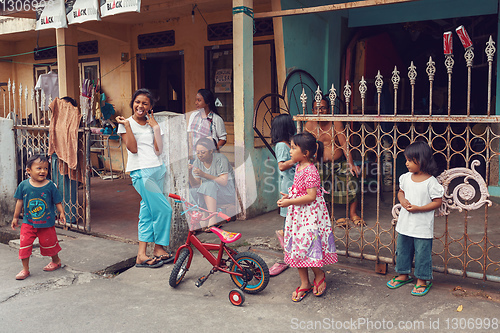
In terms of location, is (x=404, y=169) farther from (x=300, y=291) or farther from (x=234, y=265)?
(x=234, y=265)

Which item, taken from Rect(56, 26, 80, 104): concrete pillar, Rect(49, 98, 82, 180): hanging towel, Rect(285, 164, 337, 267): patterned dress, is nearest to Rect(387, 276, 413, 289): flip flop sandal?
Rect(285, 164, 337, 267): patterned dress

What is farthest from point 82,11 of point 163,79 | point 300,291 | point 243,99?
point 300,291

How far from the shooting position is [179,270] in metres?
3.89

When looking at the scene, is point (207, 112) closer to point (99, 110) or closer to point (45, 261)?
point (45, 261)

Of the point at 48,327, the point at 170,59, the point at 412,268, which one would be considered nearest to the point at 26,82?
the point at 170,59

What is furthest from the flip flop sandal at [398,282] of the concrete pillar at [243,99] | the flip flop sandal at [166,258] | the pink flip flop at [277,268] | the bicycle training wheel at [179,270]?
the concrete pillar at [243,99]

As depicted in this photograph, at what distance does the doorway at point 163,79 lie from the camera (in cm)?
963

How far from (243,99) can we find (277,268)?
2.30 metres

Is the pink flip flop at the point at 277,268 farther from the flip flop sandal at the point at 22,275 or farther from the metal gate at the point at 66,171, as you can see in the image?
the metal gate at the point at 66,171

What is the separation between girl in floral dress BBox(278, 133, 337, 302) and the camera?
3484 mm

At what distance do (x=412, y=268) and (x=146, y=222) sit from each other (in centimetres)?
245

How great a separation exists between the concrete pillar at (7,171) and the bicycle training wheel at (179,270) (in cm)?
327

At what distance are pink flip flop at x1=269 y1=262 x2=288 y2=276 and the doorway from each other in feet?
19.3

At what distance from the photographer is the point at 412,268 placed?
12.5 ft
